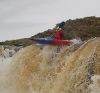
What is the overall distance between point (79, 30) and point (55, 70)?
1960 centimetres

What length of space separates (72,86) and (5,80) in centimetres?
683

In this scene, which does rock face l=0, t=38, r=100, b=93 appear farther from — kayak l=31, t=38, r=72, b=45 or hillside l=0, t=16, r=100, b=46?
hillside l=0, t=16, r=100, b=46

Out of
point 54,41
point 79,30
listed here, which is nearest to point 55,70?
point 54,41

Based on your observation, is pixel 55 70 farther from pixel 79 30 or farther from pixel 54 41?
pixel 79 30

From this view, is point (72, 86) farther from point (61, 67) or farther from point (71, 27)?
point (71, 27)

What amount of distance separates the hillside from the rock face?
1299 centimetres

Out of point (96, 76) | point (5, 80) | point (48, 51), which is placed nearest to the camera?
point (96, 76)

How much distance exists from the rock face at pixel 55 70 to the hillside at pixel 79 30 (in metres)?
13.0

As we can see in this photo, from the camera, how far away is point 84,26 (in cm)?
4347

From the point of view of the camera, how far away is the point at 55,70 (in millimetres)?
22656

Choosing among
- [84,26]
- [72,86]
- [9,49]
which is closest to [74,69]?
[72,86]

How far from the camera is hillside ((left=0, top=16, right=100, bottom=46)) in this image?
4025cm

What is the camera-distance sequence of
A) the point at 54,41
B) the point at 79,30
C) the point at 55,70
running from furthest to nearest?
the point at 79,30 < the point at 54,41 < the point at 55,70

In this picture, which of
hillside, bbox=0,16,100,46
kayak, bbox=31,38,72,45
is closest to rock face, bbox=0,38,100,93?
kayak, bbox=31,38,72,45
